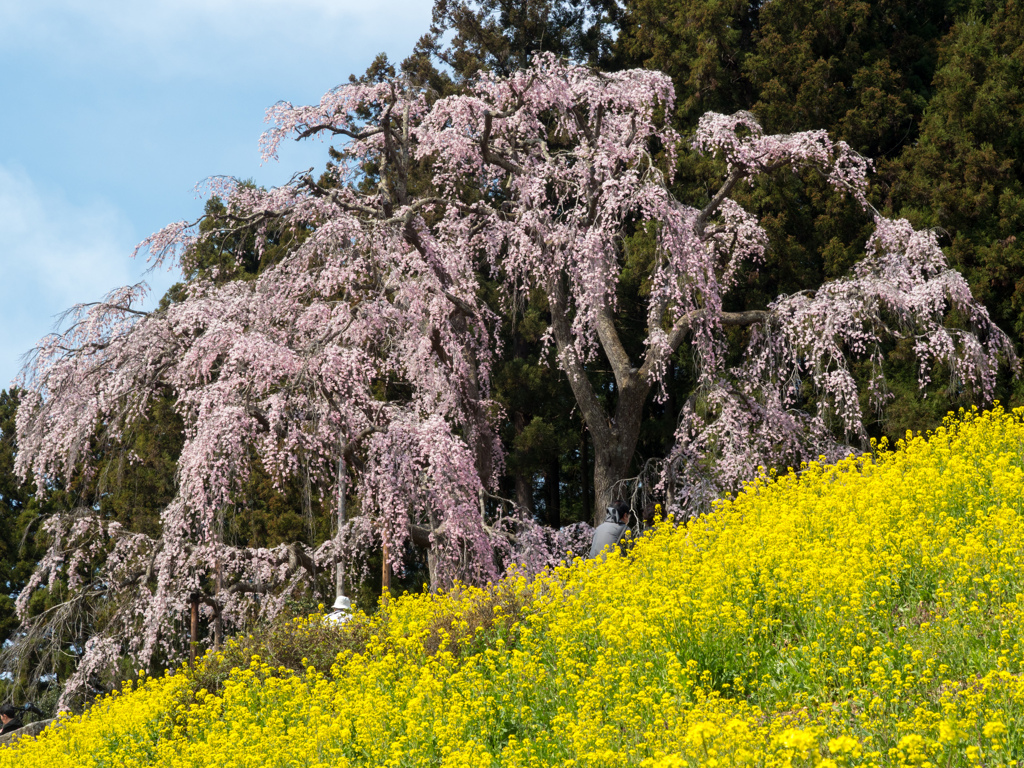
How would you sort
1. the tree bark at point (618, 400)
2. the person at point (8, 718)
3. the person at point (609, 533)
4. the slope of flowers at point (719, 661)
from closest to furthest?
the slope of flowers at point (719, 661), the person at point (609, 533), the person at point (8, 718), the tree bark at point (618, 400)

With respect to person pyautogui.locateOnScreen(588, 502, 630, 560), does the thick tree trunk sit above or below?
above

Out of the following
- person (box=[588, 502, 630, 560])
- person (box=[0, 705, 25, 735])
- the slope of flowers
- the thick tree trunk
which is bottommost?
person (box=[0, 705, 25, 735])

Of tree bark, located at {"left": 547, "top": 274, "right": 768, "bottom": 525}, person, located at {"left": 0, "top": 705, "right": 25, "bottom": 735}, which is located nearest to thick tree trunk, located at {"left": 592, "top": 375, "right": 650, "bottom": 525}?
tree bark, located at {"left": 547, "top": 274, "right": 768, "bottom": 525}

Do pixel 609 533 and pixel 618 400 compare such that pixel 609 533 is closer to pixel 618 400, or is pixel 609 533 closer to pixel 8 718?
pixel 618 400

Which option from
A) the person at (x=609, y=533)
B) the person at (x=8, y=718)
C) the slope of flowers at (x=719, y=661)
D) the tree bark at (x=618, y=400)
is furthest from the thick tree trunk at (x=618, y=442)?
the person at (x=8, y=718)

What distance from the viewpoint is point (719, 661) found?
20.7 feet

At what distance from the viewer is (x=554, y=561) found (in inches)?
500

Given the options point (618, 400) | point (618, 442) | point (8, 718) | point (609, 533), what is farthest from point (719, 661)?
point (8, 718)

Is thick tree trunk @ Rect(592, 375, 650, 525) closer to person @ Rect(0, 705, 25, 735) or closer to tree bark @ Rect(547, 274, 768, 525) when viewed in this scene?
tree bark @ Rect(547, 274, 768, 525)

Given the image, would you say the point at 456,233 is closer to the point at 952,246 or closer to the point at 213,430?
the point at 213,430

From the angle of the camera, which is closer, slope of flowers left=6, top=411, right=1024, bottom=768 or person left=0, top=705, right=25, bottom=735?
slope of flowers left=6, top=411, right=1024, bottom=768

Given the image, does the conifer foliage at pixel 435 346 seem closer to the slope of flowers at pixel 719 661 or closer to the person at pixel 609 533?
the person at pixel 609 533

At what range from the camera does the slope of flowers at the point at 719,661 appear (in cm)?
491

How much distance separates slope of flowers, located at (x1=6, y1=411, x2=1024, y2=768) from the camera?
4910mm
